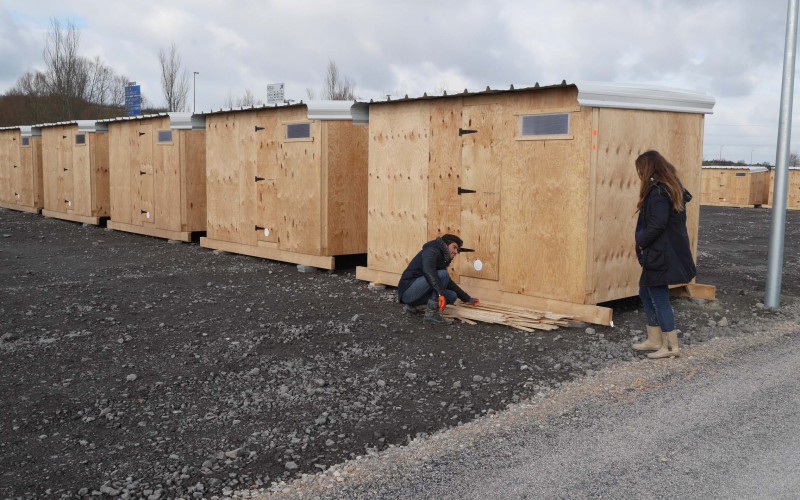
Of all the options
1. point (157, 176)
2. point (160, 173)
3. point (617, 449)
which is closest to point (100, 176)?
point (157, 176)

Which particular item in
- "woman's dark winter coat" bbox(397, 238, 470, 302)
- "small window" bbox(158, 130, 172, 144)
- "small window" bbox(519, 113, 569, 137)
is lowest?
"woman's dark winter coat" bbox(397, 238, 470, 302)

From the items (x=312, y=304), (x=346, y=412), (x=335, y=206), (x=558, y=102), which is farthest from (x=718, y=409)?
(x=335, y=206)

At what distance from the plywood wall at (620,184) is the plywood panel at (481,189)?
4.51 feet

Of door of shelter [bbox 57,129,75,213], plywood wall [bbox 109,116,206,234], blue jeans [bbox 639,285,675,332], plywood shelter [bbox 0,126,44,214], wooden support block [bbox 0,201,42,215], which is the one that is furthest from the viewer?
wooden support block [bbox 0,201,42,215]

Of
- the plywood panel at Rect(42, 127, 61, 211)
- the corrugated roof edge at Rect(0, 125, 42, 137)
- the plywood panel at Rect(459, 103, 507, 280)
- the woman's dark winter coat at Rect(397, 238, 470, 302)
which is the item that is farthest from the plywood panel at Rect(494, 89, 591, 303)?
the corrugated roof edge at Rect(0, 125, 42, 137)

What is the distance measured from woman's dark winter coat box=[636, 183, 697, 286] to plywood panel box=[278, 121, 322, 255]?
6.58 metres

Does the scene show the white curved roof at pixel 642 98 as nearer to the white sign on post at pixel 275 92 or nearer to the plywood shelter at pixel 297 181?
the plywood shelter at pixel 297 181

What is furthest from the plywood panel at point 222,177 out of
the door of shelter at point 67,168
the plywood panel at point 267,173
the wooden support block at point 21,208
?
the wooden support block at point 21,208

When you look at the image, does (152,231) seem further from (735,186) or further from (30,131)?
(735,186)

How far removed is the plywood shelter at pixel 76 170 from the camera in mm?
19984

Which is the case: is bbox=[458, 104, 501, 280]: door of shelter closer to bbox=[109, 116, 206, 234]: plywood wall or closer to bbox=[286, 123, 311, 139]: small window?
bbox=[286, 123, 311, 139]: small window

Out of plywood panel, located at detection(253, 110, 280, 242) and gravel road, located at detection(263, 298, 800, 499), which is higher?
plywood panel, located at detection(253, 110, 280, 242)

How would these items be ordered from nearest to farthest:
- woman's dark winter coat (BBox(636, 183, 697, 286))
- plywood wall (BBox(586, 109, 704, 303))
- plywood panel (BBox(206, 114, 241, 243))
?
woman's dark winter coat (BBox(636, 183, 697, 286)) < plywood wall (BBox(586, 109, 704, 303)) < plywood panel (BBox(206, 114, 241, 243))

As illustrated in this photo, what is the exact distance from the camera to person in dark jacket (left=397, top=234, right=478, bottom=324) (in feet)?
28.6
